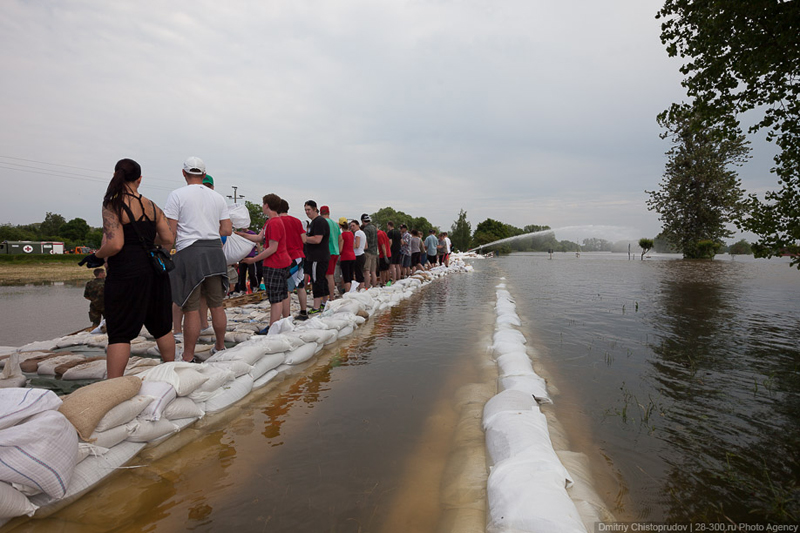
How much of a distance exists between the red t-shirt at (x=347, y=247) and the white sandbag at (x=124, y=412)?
4709 millimetres

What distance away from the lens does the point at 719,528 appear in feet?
5.17

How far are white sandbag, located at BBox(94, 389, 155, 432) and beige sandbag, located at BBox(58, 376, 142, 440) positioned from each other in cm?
2

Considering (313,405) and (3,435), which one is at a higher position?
(3,435)

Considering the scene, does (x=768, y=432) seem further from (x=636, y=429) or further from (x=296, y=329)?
(x=296, y=329)

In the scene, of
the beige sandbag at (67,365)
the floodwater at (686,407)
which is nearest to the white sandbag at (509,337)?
the floodwater at (686,407)

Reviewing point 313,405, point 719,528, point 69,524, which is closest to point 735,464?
point 719,528

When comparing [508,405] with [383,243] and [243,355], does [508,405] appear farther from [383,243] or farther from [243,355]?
[383,243]

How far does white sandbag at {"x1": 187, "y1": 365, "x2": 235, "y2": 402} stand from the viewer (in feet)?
8.26

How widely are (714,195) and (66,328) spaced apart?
32027 mm

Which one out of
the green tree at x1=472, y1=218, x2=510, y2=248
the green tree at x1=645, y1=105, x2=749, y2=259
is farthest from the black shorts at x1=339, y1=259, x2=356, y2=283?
the green tree at x1=472, y1=218, x2=510, y2=248

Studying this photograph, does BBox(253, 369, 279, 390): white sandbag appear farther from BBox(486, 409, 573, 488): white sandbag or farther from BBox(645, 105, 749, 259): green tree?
BBox(645, 105, 749, 259): green tree

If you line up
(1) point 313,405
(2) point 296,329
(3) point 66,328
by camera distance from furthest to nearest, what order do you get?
(3) point 66,328, (2) point 296,329, (1) point 313,405

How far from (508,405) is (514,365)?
0.94 metres

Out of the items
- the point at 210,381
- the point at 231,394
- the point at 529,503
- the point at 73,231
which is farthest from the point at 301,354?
the point at 73,231
